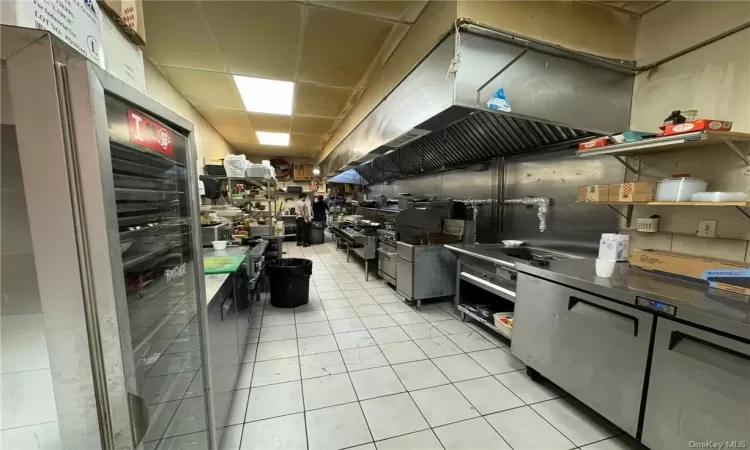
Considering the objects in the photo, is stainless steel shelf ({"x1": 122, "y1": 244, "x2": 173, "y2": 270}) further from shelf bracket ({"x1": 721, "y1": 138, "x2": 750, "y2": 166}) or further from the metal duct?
shelf bracket ({"x1": 721, "y1": 138, "x2": 750, "y2": 166})

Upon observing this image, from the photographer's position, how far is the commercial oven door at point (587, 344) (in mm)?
1458

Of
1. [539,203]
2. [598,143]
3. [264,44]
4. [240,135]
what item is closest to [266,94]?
[264,44]

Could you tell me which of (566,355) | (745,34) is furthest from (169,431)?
(745,34)

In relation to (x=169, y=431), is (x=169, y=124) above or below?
above

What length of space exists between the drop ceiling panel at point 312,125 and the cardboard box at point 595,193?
4008mm

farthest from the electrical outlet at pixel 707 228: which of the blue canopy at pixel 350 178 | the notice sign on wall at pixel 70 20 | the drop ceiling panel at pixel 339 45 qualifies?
the blue canopy at pixel 350 178

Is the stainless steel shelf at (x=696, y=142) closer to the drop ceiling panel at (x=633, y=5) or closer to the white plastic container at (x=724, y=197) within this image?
the white plastic container at (x=724, y=197)

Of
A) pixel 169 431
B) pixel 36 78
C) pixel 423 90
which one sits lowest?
pixel 169 431

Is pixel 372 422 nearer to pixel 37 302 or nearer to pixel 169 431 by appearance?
pixel 169 431

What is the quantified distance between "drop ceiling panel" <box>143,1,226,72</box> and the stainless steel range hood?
174cm

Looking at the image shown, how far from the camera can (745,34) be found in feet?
5.29

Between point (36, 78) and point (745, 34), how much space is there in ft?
10.2

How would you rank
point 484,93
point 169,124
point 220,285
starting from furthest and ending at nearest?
point 484,93, point 220,285, point 169,124

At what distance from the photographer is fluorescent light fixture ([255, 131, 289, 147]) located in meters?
5.90
